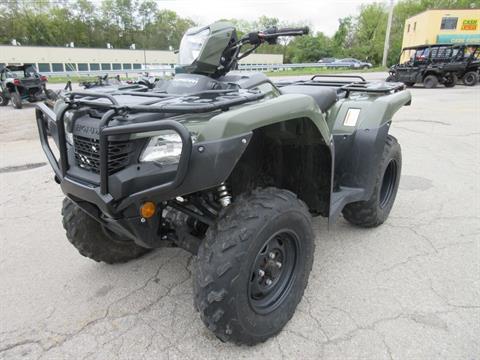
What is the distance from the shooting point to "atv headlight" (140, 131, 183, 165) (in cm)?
184

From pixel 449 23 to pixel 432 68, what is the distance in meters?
25.8

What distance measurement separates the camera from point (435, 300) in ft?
8.65

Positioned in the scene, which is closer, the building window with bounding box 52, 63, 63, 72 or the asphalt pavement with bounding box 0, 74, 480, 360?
the asphalt pavement with bounding box 0, 74, 480, 360

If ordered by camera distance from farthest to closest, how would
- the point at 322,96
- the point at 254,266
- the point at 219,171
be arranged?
the point at 322,96 → the point at 254,266 → the point at 219,171

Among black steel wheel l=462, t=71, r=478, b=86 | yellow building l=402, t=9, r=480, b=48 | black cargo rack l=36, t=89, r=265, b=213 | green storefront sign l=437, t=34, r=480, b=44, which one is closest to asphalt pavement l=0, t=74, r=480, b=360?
black cargo rack l=36, t=89, r=265, b=213

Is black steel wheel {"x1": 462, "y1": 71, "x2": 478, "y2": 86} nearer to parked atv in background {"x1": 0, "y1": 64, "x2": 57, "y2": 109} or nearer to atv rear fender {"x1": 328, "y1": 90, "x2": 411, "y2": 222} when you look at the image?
parked atv in background {"x1": 0, "y1": 64, "x2": 57, "y2": 109}

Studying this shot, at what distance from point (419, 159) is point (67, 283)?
5572 mm

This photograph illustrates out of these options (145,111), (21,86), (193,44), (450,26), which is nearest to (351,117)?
(193,44)

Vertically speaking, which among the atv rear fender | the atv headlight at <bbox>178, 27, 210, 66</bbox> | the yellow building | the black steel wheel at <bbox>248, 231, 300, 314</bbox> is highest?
the yellow building

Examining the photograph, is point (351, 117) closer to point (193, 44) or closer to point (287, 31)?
point (287, 31)

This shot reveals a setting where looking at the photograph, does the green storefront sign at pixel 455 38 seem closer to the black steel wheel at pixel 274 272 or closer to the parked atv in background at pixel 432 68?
the parked atv in background at pixel 432 68

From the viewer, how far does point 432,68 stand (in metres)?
19.0

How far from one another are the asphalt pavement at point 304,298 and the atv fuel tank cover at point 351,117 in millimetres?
1079

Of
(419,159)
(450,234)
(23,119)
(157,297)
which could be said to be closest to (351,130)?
(450,234)
